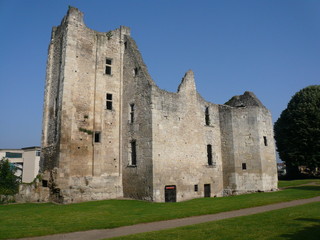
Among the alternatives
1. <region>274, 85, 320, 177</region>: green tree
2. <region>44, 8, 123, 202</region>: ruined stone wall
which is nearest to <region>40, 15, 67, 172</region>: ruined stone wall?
<region>44, 8, 123, 202</region>: ruined stone wall

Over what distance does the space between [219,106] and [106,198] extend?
42.3 ft

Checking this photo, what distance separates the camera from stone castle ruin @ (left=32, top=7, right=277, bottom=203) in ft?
62.4

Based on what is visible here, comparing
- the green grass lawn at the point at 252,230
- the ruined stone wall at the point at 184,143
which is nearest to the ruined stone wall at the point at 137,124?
the ruined stone wall at the point at 184,143

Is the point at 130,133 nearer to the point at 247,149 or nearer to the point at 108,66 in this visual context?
the point at 108,66

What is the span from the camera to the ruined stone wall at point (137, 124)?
1912 cm

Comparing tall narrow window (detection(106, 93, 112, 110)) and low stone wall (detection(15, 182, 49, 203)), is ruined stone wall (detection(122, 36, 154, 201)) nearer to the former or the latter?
tall narrow window (detection(106, 93, 112, 110))

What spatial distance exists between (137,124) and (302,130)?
23953 mm

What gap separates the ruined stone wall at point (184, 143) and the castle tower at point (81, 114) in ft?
12.6

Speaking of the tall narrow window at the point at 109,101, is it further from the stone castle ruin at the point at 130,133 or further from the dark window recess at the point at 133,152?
the dark window recess at the point at 133,152

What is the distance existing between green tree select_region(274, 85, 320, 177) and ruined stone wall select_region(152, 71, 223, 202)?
16281 millimetres

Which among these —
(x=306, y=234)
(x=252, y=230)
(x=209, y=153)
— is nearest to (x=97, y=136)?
(x=209, y=153)

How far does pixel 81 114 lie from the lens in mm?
19875

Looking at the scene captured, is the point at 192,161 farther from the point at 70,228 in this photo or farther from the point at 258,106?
the point at 70,228

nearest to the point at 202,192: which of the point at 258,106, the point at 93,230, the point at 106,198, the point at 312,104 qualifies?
the point at 106,198
